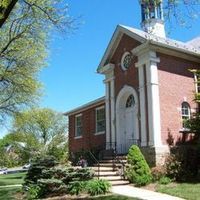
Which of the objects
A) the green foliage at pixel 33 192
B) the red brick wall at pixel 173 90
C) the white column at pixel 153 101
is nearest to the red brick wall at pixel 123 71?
the white column at pixel 153 101

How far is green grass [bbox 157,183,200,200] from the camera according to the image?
1454 centimetres

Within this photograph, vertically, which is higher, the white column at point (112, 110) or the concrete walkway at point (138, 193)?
the white column at point (112, 110)

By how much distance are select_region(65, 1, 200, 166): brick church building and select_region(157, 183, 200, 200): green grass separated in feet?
8.77

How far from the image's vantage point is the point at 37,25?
2267 centimetres

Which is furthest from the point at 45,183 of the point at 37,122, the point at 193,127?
the point at 37,122

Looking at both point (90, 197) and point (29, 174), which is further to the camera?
point (29, 174)

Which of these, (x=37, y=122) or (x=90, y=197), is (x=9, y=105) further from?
(x=37, y=122)

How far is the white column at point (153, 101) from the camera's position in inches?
797

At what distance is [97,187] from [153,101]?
6.24 m

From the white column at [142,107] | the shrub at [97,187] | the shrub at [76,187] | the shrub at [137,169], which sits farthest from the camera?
the white column at [142,107]

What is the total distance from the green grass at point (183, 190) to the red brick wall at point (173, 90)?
12.1ft

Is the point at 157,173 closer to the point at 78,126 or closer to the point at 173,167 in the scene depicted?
the point at 173,167

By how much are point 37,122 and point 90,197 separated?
129 ft

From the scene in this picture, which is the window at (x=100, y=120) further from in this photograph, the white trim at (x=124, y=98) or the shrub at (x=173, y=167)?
the shrub at (x=173, y=167)
